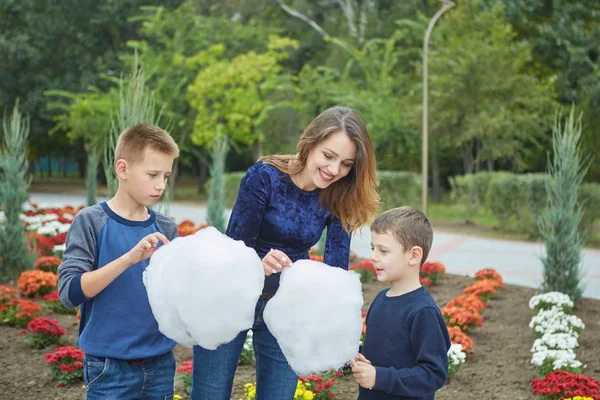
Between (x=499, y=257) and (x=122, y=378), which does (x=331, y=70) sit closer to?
(x=499, y=257)

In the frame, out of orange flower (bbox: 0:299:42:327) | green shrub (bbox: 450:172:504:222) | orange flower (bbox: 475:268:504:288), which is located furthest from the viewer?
green shrub (bbox: 450:172:504:222)

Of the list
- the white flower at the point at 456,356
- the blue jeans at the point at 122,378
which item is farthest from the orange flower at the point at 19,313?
the blue jeans at the point at 122,378

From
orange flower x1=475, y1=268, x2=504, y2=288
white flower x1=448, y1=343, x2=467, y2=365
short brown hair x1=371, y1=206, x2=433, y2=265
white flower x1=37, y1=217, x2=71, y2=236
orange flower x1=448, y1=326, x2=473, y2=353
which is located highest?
short brown hair x1=371, y1=206, x2=433, y2=265

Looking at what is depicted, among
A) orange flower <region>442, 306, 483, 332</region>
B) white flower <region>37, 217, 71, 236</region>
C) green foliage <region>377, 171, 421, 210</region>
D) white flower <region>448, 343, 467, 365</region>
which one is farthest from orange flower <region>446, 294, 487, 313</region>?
green foliage <region>377, 171, 421, 210</region>

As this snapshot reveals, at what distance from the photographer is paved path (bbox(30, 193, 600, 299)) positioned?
10.4 metres

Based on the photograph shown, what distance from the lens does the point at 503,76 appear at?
22125mm

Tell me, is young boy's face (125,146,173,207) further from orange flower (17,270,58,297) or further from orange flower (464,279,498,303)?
orange flower (464,279,498,303)

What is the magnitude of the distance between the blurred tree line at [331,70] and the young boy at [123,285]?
13.5 m

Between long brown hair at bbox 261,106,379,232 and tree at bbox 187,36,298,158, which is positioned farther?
tree at bbox 187,36,298,158

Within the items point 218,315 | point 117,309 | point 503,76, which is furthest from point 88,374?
point 503,76

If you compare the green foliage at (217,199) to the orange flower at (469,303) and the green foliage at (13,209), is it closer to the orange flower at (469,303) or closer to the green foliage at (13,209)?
the green foliage at (13,209)

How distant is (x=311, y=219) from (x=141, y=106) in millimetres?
3816

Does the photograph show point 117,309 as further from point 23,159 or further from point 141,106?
point 23,159

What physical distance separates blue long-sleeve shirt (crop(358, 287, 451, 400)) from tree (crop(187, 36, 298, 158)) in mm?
24443
